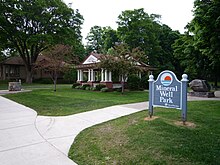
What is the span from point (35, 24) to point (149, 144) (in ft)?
107

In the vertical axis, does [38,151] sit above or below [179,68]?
below

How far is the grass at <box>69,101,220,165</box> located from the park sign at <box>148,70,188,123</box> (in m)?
0.55

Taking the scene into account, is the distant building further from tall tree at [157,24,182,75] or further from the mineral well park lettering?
the mineral well park lettering

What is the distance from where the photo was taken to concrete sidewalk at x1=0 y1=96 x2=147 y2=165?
401 cm

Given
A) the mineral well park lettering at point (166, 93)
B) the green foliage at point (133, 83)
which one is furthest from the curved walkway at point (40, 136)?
the green foliage at point (133, 83)

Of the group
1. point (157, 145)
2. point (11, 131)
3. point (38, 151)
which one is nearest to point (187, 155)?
point (157, 145)

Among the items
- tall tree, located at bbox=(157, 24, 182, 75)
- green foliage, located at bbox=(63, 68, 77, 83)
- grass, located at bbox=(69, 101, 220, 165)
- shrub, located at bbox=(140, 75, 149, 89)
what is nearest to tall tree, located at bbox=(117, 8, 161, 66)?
tall tree, located at bbox=(157, 24, 182, 75)

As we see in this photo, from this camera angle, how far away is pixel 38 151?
436 cm

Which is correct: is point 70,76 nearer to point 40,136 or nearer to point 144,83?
point 144,83

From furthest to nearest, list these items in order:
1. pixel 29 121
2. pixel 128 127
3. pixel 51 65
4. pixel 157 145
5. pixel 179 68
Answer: pixel 179 68 < pixel 51 65 < pixel 29 121 < pixel 128 127 < pixel 157 145

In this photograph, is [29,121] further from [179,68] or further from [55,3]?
[179,68]

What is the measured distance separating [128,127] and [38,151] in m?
2.37

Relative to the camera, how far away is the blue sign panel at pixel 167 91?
5.90m

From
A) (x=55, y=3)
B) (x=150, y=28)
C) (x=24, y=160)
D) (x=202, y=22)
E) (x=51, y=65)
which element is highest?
(x=55, y=3)
